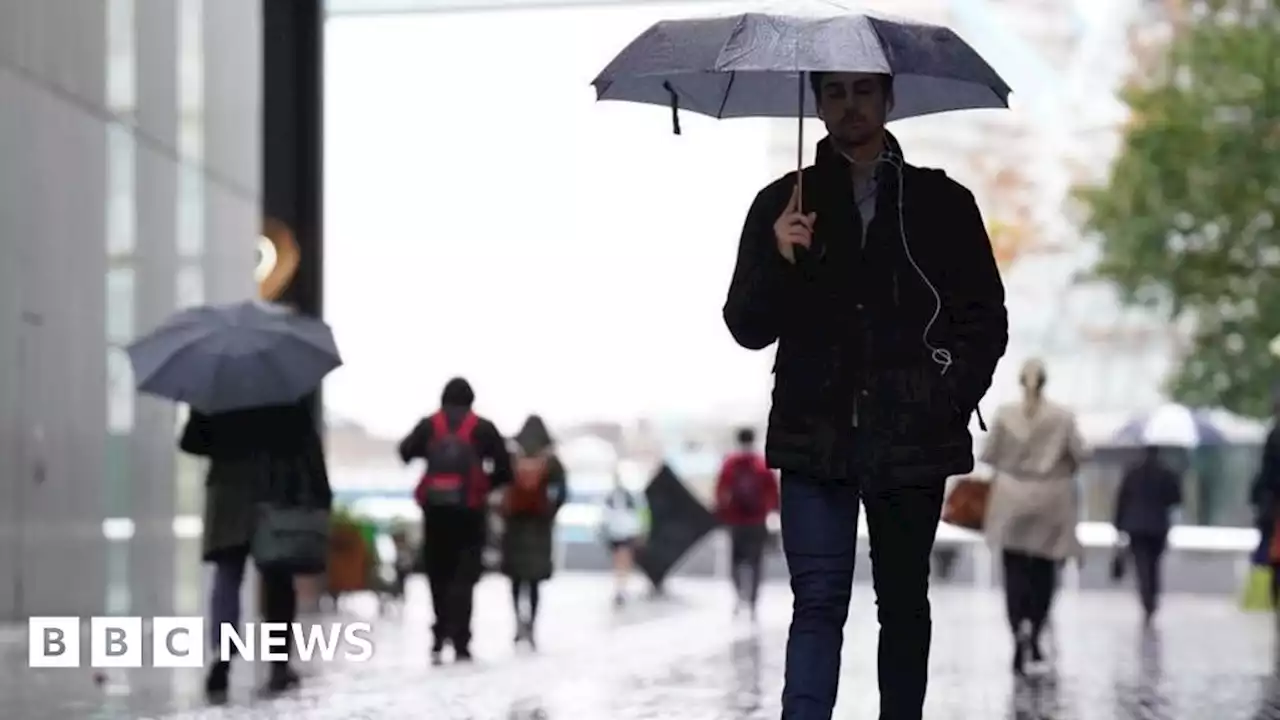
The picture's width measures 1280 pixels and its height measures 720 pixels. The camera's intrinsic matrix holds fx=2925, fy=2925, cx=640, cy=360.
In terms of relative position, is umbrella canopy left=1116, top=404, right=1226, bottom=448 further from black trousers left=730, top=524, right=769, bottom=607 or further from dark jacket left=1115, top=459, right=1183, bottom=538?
black trousers left=730, top=524, right=769, bottom=607

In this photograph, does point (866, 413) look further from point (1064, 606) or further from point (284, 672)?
point (1064, 606)

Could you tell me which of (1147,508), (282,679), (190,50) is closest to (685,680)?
(282,679)

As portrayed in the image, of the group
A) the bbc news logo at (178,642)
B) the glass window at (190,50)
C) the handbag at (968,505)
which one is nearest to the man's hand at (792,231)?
the bbc news logo at (178,642)

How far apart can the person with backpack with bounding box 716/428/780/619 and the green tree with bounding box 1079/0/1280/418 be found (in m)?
8.15

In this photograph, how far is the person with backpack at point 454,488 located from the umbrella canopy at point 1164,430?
307 inches

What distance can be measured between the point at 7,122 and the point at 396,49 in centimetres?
1002

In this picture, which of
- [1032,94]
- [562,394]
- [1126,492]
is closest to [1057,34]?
[1032,94]

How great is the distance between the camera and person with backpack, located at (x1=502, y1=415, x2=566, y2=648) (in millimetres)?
17156

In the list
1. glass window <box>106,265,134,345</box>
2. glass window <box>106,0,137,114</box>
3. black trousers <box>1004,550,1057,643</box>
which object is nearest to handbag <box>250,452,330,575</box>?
black trousers <box>1004,550,1057,643</box>

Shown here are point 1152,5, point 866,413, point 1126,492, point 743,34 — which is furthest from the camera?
point 1152,5

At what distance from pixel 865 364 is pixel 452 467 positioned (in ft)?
28.6

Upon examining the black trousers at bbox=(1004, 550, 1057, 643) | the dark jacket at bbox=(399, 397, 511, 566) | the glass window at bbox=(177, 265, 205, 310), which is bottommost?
the black trousers at bbox=(1004, 550, 1057, 643)

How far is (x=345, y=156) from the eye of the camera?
87.6ft

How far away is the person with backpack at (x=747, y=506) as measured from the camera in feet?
72.0
